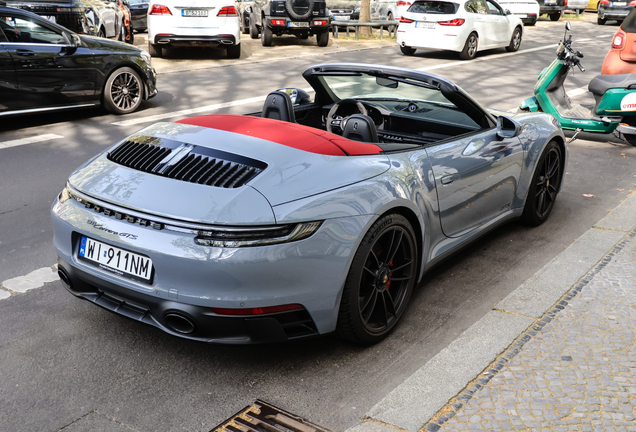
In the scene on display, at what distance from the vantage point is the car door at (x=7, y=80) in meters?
7.97

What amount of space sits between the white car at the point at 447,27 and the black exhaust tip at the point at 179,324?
14.8 m

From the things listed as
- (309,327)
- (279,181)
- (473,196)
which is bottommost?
(309,327)

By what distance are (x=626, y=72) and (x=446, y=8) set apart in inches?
317

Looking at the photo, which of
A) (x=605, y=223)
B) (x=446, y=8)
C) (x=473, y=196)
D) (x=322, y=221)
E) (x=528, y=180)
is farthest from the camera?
(x=446, y=8)

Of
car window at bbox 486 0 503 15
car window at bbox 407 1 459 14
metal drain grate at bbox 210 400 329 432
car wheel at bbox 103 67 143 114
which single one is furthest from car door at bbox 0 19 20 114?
car window at bbox 486 0 503 15

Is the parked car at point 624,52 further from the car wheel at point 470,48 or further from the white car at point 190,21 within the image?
the white car at point 190,21

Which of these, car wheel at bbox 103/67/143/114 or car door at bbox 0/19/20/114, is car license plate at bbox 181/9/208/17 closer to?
car wheel at bbox 103/67/143/114

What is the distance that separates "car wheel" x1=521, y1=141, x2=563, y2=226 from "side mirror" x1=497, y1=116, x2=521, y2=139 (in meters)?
0.67

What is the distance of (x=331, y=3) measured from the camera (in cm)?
2378

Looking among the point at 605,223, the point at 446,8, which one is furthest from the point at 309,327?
the point at 446,8

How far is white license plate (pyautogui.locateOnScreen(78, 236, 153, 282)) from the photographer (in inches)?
116

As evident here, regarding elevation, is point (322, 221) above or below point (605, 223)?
above

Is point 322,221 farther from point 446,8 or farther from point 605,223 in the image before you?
point 446,8

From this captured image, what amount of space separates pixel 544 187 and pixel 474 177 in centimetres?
149
